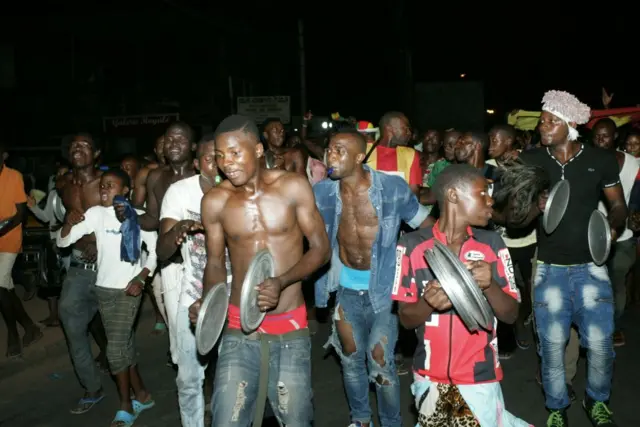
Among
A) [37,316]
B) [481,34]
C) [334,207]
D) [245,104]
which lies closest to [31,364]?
[37,316]

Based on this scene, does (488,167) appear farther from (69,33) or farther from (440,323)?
(69,33)

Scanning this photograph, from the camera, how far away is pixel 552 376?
18.0 ft

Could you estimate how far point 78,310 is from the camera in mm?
6301

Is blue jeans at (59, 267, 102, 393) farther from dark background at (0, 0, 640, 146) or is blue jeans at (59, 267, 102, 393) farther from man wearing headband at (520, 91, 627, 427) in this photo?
dark background at (0, 0, 640, 146)

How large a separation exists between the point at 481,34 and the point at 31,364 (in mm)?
41710

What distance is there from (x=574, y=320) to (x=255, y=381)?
271 centimetres

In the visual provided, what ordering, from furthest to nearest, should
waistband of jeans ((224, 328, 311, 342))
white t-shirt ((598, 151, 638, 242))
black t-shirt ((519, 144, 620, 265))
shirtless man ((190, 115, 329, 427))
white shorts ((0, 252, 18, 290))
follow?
white shorts ((0, 252, 18, 290)), white t-shirt ((598, 151, 638, 242)), black t-shirt ((519, 144, 620, 265)), waistband of jeans ((224, 328, 311, 342)), shirtless man ((190, 115, 329, 427))

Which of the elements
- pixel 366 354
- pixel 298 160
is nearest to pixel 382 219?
pixel 366 354

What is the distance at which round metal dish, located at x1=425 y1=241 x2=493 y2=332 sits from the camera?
332 cm

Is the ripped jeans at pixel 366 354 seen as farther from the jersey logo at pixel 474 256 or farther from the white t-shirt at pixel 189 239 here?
the jersey logo at pixel 474 256

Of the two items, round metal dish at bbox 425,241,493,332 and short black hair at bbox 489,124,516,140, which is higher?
short black hair at bbox 489,124,516,140

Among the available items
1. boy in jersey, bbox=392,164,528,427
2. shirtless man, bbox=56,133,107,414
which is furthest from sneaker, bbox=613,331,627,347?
shirtless man, bbox=56,133,107,414

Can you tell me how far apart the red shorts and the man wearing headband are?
217 centimetres

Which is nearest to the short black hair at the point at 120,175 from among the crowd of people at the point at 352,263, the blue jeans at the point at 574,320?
the crowd of people at the point at 352,263
